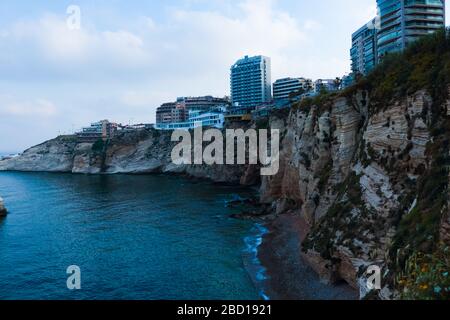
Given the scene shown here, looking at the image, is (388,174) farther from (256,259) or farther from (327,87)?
(327,87)

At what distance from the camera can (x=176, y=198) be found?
7981 cm

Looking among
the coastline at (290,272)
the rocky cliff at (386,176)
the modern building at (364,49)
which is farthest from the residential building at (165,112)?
the coastline at (290,272)

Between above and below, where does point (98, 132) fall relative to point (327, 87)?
below

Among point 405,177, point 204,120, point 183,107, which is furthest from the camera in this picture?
point 183,107

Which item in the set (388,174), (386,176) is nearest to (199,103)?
(386,176)

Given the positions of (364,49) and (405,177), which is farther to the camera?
(364,49)

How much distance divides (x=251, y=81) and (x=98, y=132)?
232ft

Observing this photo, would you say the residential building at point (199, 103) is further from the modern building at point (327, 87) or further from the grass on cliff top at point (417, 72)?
the grass on cliff top at point (417, 72)

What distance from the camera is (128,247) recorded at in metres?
46.4

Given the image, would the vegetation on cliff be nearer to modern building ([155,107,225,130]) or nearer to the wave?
the wave

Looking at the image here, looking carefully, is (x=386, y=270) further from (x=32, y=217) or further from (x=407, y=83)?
(x=32, y=217)

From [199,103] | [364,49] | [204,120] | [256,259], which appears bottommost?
[256,259]

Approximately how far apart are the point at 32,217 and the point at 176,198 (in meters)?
26.3
